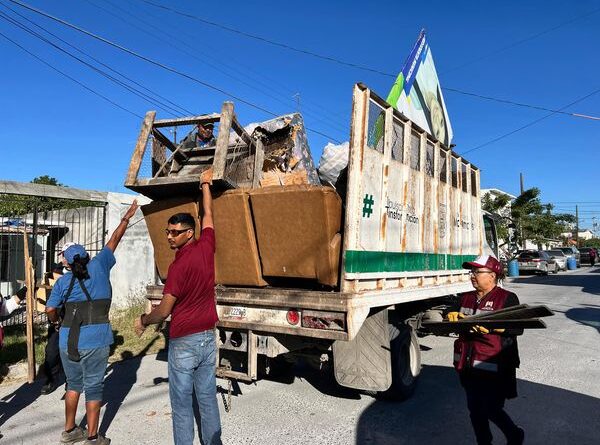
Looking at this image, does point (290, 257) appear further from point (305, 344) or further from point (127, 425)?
point (127, 425)

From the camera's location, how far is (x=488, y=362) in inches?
120

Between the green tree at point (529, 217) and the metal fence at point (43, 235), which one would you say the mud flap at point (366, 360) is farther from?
the green tree at point (529, 217)

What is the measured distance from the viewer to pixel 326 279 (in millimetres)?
4074

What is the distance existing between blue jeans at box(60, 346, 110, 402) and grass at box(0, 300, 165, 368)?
2.51 m

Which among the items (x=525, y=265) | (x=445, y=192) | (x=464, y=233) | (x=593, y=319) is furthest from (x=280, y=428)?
(x=525, y=265)

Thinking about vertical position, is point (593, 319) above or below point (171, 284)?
below

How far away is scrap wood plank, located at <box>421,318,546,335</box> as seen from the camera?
8.98ft

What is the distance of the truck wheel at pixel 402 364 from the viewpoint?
4.91 meters

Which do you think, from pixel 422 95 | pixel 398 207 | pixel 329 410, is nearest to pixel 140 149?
pixel 398 207

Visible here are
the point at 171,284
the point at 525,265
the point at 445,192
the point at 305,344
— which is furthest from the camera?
the point at 525,265

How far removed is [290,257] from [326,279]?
1.32 feet

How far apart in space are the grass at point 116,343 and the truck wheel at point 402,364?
345cm

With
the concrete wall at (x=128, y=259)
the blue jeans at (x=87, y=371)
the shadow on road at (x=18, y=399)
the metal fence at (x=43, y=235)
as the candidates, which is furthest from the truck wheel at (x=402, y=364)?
the metal fence at (x=43, y=235)

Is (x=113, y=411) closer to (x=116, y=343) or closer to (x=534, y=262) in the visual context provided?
(x=116, y=343)
